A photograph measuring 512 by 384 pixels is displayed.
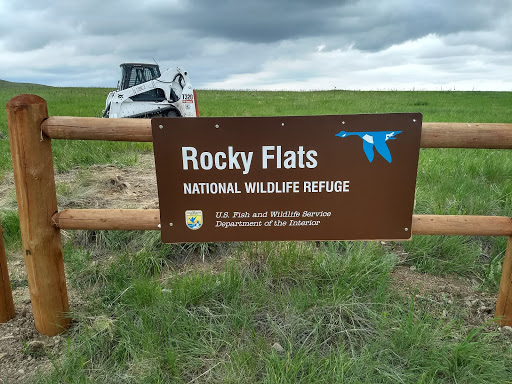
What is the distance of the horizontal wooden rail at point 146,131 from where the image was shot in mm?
2430

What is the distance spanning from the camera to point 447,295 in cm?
309

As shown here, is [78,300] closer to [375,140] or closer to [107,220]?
[107,220]

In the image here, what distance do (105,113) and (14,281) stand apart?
996cm

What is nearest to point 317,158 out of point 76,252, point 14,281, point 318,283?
point 318,283

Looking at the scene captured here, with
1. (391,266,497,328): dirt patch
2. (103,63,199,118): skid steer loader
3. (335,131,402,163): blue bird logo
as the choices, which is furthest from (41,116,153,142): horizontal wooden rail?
(103,63,199,118): skid steer loader

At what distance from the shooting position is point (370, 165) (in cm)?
247

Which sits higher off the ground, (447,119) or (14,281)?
(447,119)

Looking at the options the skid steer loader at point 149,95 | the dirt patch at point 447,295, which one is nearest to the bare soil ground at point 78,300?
the dirt patch at point 447,295

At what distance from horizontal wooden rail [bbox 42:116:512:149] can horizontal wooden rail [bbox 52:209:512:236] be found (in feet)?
1.53

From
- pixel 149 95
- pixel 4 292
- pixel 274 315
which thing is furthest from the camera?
pixel 149 95

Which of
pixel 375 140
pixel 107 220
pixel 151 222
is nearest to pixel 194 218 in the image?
pixel 151 222

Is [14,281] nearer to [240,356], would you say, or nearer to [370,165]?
[240,356]

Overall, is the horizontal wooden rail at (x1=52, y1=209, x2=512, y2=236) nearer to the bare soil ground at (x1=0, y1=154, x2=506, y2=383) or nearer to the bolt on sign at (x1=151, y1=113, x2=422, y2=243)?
the bolt on sign at (x1=151, y1=113, x2=422, y2=243)

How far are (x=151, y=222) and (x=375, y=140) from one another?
1.40m
